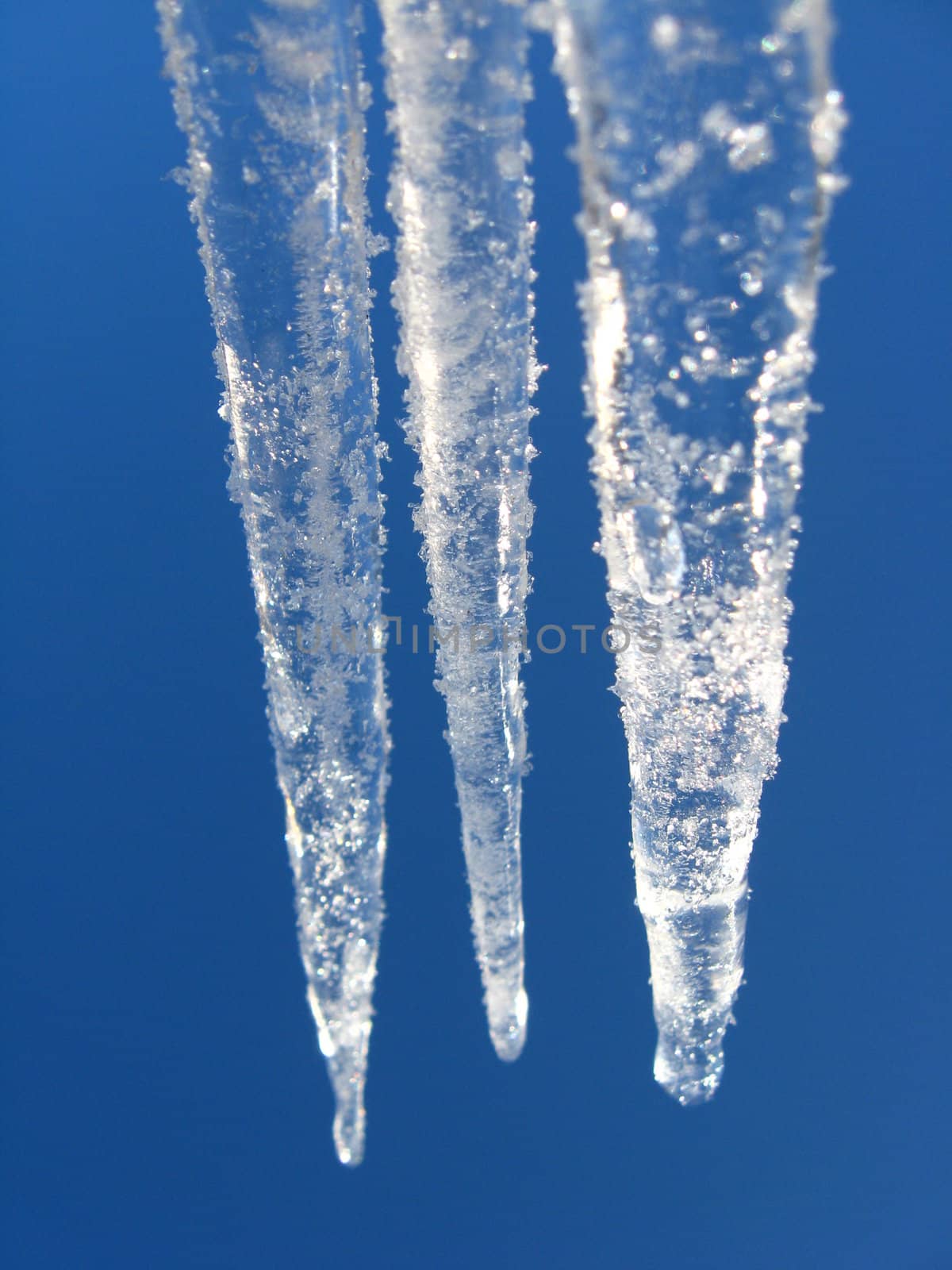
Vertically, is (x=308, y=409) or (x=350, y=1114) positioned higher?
(x=308, y=409)

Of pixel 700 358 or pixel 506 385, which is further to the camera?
pixel 506 385

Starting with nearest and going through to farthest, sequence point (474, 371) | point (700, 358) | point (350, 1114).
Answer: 1. point (700, 358)
2. point (474, 371)
3. point (350, 1114)

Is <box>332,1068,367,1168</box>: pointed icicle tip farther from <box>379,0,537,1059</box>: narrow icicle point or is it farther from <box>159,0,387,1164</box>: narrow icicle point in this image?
<box>379,0,537,1059</box>: narrow icicle point

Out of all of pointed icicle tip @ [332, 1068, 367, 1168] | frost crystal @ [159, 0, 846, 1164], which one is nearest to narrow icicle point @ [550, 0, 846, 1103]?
frost crystal @ [159, 0, 846, 1164]

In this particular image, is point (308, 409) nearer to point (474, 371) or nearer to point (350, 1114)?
point (474, 371)

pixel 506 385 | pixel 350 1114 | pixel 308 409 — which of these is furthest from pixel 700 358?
pixel 350 1114

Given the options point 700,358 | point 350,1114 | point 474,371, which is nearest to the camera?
point 700,358
